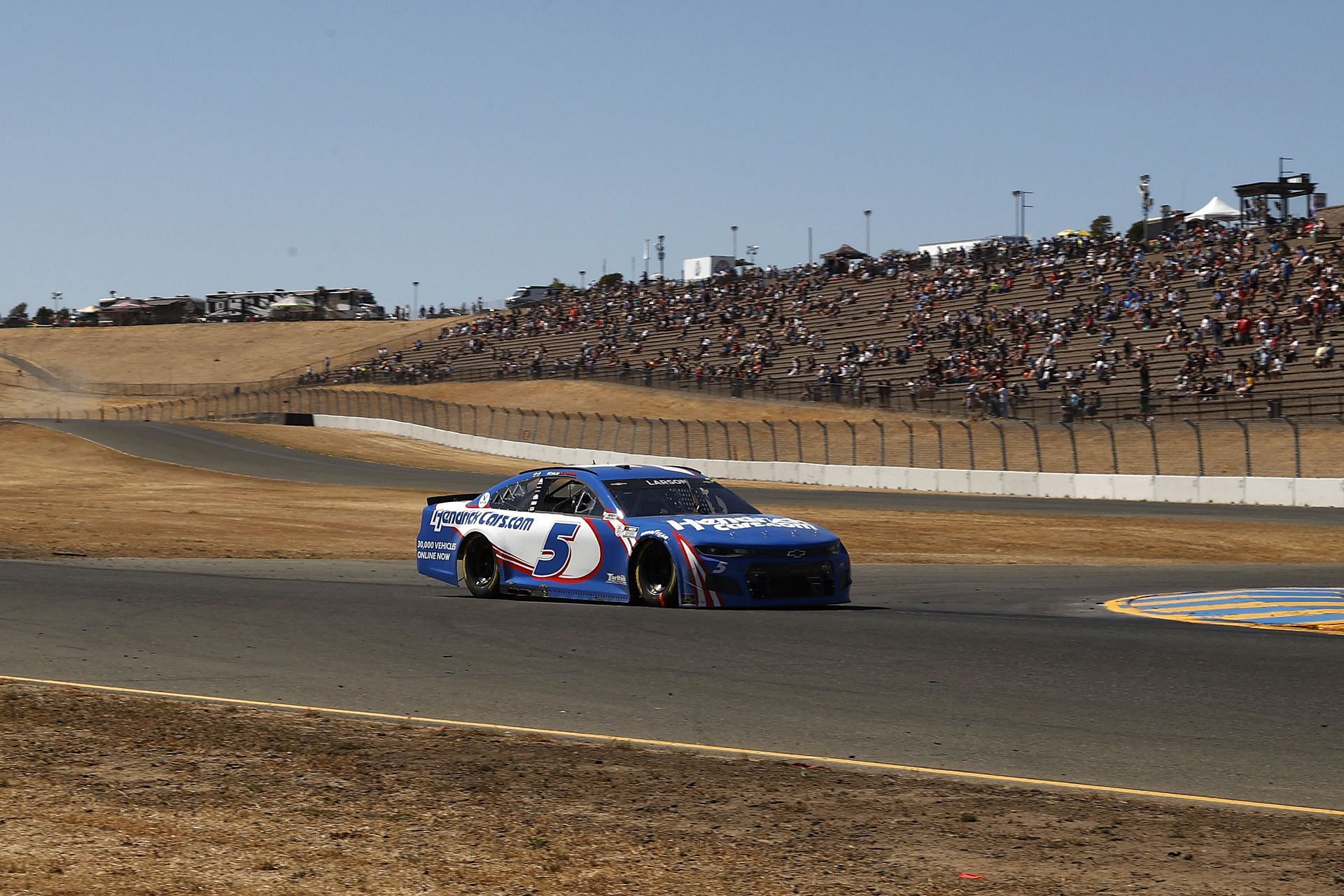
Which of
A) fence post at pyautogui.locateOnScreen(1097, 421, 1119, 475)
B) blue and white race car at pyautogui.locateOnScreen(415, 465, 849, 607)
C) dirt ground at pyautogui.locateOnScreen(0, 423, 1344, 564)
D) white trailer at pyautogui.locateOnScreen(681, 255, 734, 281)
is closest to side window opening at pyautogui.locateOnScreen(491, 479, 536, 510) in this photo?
blue and white race car at pyautogui.locateOnScreen(415, 465, 849, 607)

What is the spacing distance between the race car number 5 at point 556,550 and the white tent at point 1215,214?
2078 inches

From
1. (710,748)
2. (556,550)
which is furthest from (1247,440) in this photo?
(710,748)

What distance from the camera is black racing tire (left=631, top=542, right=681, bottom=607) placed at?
539 inches

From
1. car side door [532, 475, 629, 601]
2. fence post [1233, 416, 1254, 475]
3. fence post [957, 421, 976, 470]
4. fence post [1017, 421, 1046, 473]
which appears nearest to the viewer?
car side door [532, 475, 629, 601]

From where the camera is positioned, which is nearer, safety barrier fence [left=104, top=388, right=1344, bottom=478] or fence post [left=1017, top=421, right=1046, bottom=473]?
safety barrier fence [left=104, top=388, right=1344, bottom=478]

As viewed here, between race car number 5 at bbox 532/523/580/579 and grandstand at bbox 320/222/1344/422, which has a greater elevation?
grandstand at bbox 320/222/1344/422

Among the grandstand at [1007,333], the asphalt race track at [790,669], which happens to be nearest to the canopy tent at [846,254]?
the grandstand at [1007,333]

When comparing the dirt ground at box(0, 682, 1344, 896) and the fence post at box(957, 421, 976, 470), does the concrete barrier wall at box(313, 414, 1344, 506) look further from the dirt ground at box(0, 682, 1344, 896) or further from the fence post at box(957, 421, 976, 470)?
the dirt ground at box(0, 682, 1344, 896)

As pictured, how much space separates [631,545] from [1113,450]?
28.2 meters

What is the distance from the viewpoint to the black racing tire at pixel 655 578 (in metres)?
13.7

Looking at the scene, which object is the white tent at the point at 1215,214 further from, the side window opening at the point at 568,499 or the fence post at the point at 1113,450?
the side window opening at the point at 568,499

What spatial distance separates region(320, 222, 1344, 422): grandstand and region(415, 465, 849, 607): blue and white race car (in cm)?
3025

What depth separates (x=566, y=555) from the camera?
14.5 m

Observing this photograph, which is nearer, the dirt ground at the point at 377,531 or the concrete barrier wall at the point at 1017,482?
the dirt ground at the point at 377,531
